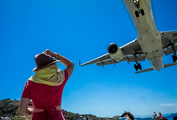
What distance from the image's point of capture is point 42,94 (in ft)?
4.96

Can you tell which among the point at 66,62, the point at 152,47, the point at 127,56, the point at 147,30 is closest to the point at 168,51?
the point at 127,56

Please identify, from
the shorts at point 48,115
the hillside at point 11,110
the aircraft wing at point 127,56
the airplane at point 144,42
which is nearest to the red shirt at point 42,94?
the shorts at point 48,115

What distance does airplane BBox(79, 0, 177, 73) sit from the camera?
10.9 m

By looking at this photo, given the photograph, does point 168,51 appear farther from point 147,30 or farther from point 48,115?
point 48,115

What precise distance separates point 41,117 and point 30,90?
0.35 m

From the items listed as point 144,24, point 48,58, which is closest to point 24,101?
point 48,58

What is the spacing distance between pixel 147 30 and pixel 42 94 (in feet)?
40.0

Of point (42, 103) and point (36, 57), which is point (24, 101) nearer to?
point (42, 103)

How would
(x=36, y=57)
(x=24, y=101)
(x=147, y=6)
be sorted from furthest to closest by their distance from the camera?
(x=147, y=6) < (x=36, y=57) < (x=24, y=101)

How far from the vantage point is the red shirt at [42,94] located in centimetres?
A: 148

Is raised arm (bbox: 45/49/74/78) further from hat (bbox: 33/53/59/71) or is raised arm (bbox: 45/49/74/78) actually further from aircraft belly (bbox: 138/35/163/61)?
aircraft belly (bbox: 138/35/163/61)

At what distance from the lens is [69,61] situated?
6.18 feet

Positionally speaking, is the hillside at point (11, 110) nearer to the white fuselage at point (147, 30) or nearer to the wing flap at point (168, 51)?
the white fuselage at point (147, 30)

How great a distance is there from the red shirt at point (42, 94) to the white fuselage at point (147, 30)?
10851mm
